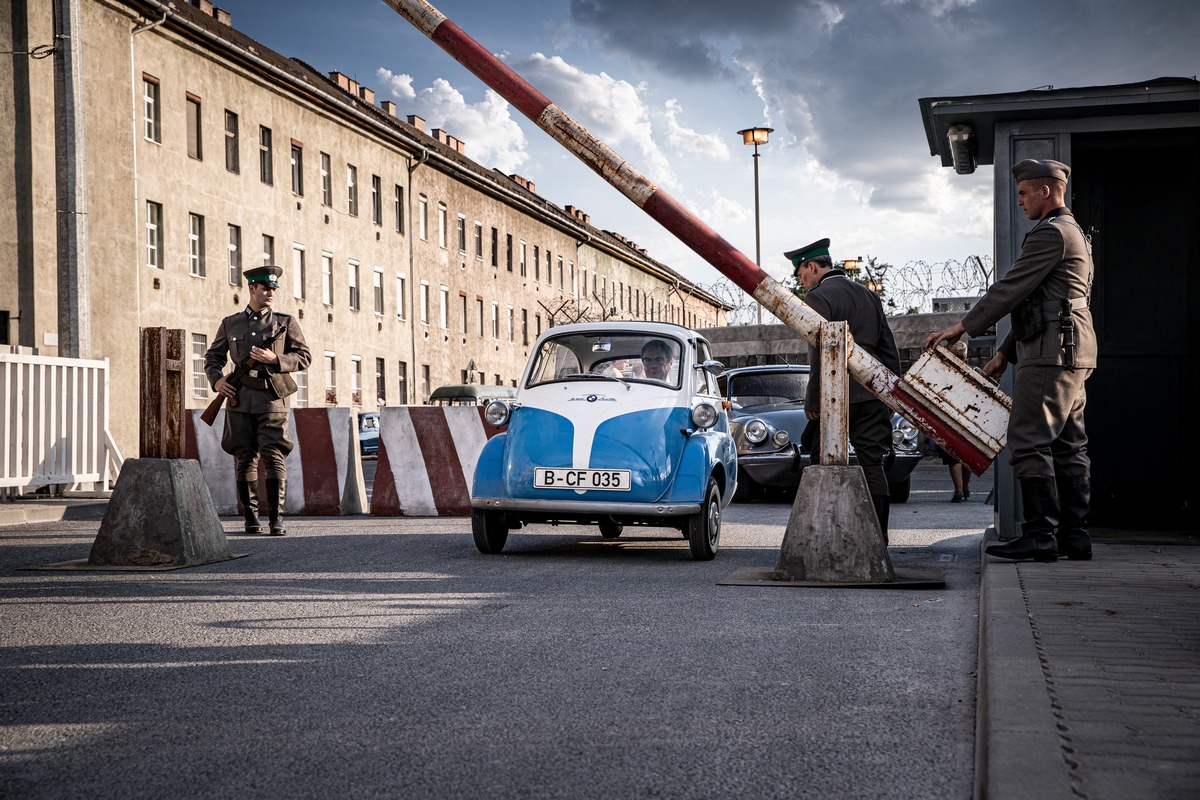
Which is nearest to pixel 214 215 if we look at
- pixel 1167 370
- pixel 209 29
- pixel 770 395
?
pixel 209 29

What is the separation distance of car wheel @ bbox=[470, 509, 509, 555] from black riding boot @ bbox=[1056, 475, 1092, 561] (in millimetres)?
3803

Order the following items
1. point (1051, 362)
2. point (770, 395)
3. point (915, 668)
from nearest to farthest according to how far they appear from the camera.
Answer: point (915, 668) < point (1051, 362) < point (770, 395)

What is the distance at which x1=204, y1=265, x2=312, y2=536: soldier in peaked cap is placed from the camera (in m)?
10.5

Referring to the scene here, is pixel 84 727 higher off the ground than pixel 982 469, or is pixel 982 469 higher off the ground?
pixel 982 469

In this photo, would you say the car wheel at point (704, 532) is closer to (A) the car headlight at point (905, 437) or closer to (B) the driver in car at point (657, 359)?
(B) the driver in car at point (657, 359)

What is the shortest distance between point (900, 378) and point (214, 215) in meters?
31.1

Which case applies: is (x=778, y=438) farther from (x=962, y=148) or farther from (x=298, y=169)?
(x=298, y=169)

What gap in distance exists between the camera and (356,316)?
44.4 m

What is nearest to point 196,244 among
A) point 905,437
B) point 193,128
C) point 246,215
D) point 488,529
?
point 246,215

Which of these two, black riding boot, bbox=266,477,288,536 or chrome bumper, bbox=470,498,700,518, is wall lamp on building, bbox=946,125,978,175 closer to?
chrome bumper, bbox=470,498,700,518

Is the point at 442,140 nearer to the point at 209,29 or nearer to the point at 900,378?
the point at 209,29

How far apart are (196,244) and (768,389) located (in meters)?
23.5

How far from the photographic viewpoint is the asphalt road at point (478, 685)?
3426 mm

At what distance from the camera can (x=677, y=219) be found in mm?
8094
